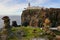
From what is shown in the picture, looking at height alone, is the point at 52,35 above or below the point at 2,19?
below

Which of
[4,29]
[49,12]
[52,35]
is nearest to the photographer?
[4,29]

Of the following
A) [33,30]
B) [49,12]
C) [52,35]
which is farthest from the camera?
[49,12]

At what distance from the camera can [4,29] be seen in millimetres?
9156

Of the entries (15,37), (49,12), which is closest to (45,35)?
(15,37)

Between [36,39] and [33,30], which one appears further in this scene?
[33,30]

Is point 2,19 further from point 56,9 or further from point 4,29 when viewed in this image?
point 56,9

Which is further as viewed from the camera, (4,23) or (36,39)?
(36,39)

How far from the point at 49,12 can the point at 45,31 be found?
42.9 ft

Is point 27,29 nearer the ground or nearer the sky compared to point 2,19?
nearer the ground

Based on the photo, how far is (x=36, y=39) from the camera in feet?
34.8

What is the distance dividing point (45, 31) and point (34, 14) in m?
13.5

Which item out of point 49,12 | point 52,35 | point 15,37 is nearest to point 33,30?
point 52,35

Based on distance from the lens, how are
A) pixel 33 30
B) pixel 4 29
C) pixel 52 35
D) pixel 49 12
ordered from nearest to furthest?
pixel 4 29
pixel 52 35
pixel 33 30
pixel 49 12

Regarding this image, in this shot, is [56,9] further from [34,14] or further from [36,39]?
[36,39]
